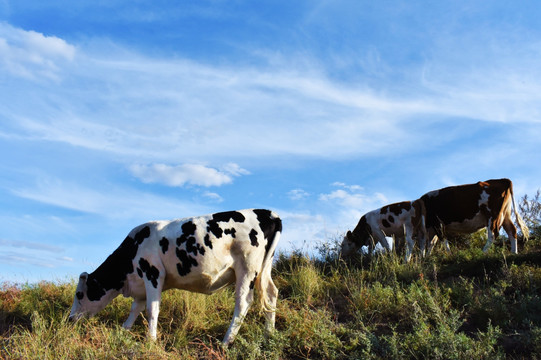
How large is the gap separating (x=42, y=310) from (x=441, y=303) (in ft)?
29.2

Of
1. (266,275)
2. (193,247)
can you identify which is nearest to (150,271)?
(193,247)

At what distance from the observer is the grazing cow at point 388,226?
51.8ft

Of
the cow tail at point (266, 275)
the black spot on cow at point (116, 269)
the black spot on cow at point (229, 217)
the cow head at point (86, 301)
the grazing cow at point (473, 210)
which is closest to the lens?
the cow tail at point (266, 275)

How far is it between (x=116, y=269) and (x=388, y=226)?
10.3m

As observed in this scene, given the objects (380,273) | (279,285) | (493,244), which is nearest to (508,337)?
(380,273)

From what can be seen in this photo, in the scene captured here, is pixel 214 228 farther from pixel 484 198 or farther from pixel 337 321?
pixel 484 198

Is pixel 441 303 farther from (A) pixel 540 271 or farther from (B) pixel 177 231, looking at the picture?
(B) pixel 177 231

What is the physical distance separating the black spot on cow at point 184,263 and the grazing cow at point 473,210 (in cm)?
846

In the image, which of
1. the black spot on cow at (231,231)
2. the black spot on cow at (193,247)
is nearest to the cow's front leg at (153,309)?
the black spot on cow at (193,247)

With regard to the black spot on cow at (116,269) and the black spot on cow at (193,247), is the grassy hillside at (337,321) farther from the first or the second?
the black spot on cow at (193,247)

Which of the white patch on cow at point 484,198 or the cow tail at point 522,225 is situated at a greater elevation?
the white patch on cow at point 484,198

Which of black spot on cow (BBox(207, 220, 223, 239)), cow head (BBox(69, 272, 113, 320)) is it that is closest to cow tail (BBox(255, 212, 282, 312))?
black spot on cow (BBox(207, 220, 223, 239))

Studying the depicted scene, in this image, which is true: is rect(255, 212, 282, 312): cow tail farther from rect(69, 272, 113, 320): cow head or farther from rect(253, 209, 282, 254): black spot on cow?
rect(69, 272, 113, 320): cow head

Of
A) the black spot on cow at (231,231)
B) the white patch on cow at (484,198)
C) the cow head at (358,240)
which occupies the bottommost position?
the black spot on cow at (231,231)
